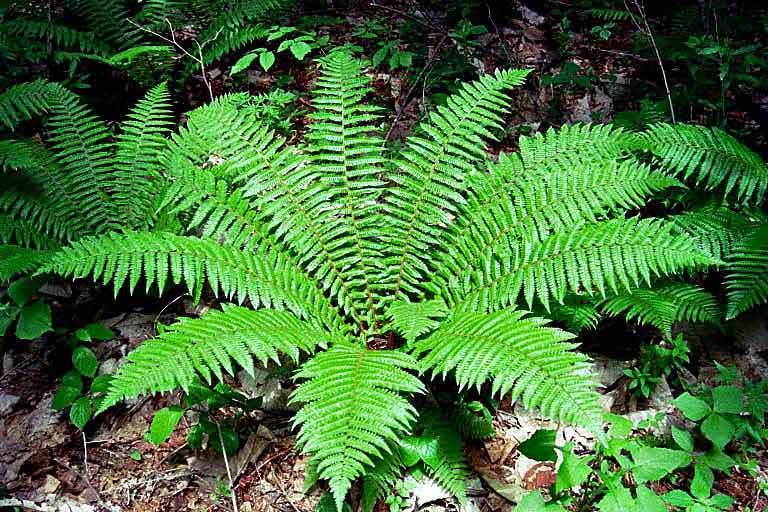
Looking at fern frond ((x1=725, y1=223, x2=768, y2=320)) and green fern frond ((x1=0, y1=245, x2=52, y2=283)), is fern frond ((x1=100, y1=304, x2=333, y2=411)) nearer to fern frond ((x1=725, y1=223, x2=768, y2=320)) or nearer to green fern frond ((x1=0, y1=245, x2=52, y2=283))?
green fern frond ((x1=0, y1=245, x2=52, y2=283))

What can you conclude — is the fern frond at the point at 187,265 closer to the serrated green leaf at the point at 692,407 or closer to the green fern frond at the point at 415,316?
the green fern frond at the point at 415,316

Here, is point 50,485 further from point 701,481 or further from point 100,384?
point 701,481

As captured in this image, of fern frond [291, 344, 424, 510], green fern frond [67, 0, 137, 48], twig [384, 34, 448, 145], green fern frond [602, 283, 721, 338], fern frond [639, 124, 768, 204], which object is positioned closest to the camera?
fern frond [291, 344, 424, 510]

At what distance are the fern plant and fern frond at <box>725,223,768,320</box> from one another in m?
0.23

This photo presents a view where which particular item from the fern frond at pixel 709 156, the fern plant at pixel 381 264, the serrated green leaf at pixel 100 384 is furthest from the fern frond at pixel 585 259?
the serrated green leaf at pixel 100 384

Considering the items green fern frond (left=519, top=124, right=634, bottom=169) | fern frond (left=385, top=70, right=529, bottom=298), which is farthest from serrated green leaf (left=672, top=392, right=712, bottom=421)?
fern frond (left=385, top=70, right=529, bottom=298)

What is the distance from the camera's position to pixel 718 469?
2.65 meters

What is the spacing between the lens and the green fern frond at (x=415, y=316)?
8.04ft

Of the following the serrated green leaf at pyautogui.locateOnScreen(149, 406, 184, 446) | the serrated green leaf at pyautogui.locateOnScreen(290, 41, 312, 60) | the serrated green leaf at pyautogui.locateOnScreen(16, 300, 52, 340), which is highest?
the serrated green leaf at pyautogui.locateOnScreen(290, 41, 312, 60)

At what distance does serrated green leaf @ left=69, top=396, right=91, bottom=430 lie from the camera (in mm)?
2896

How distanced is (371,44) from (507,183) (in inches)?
116

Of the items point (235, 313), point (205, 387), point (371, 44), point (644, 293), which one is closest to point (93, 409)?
point (205, 387)

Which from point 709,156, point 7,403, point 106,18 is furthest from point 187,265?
point 106,18

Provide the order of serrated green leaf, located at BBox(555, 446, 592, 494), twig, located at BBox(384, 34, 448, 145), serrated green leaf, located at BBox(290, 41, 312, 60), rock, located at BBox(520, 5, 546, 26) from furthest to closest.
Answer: rock, located at BBox(520, 5, 546, 26) → twig, located at BBox(384, 34, 448, 145) → serrated green leaf, located at BBox(290, 41, 312, 60) → serrated green leaf, located at BBox(555, 446, 592, 494)
